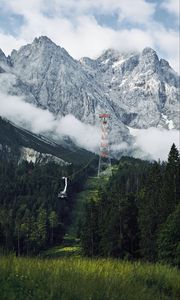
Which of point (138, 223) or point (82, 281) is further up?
point (138, 223)

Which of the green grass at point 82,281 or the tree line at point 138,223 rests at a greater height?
the tree line at point 138,223

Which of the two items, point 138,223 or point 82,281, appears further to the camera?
point 138,223

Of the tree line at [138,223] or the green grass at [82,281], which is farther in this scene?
the tree line at [138,223]

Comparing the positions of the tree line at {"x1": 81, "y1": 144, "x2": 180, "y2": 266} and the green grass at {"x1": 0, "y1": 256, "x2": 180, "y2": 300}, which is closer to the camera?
the green grass at {"x1": 0, "y1": 256, "x2": 180, "y2": 300}

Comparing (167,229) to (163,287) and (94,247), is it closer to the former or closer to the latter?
(94,247)

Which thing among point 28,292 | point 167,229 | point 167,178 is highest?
point 167,178

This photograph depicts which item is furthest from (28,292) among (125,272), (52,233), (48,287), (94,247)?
(52,233)

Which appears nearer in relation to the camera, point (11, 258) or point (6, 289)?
point (6, 289)

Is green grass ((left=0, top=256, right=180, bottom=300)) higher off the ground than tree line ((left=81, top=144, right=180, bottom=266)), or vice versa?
tree line ((left=81, top=144, right=180, bottom=266))
